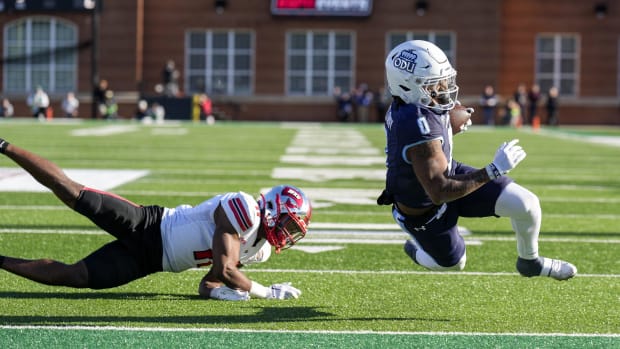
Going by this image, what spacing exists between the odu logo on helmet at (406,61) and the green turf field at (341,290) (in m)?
1.14

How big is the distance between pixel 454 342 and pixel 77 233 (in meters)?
4.08

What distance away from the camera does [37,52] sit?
3947 cm

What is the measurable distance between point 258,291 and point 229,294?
0.17 metres

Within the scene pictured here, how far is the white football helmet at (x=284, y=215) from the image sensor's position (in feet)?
16.8

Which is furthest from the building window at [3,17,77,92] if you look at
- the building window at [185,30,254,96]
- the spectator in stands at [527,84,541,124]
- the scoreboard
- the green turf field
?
the green turf field

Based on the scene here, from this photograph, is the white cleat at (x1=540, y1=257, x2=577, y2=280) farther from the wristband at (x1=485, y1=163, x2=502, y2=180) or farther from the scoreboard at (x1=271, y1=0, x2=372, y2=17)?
the scoreboard at (x1=271, y1=0, x2=372, y2=17)

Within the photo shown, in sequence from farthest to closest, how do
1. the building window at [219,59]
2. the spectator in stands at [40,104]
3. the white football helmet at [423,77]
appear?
the building window at [219,59] → the spectator in stands at [40,104] → the white football helmet at [423,77]

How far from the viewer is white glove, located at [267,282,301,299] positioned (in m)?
5.37

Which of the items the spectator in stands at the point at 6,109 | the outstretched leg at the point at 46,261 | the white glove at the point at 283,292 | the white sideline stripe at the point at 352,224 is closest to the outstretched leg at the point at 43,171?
the outstretched leg at the point at 46,261

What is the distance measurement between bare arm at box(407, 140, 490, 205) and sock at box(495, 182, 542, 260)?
30 centimetres

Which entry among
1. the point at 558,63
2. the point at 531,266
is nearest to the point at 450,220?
the point at 531,266

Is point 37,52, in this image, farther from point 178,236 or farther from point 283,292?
point 283,292

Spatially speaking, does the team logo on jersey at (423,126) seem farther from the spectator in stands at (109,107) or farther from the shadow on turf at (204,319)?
the spectator in stands at (109,107)

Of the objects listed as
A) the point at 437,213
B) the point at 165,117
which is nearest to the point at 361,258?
the point at 437,213
